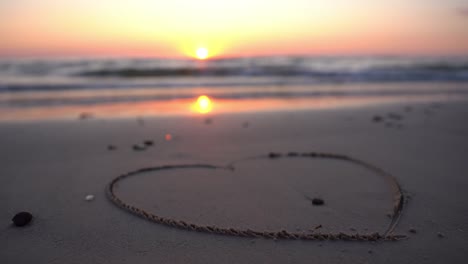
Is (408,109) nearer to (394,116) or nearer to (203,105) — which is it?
(394,116)

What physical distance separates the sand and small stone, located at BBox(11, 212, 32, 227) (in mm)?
50

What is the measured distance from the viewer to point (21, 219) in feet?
9.32

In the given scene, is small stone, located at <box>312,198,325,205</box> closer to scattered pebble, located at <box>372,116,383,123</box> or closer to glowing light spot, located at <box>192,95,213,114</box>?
scattered pebble, located at <box>372,116,383,123</box>

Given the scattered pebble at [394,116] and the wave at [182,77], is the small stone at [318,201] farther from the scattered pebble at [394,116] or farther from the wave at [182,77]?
the wave at [182,77]

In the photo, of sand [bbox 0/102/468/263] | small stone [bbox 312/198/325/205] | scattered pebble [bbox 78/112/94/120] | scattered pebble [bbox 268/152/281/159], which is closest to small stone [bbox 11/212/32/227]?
sand [bbox 0/102/468/263]

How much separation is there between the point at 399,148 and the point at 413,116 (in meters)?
3.14

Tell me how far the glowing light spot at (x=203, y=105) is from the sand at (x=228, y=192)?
2.54m

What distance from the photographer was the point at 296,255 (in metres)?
2.47

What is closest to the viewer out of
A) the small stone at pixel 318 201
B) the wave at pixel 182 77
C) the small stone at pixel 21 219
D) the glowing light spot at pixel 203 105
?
the small stone at pixel 21 219

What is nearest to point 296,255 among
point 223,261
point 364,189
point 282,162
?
point 223,261

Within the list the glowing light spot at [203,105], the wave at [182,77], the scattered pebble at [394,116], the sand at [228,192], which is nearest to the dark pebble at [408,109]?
the scattered pebble at [394,116]

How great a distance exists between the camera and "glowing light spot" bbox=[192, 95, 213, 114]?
9.15 metres

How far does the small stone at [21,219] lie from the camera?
2836 millimetres

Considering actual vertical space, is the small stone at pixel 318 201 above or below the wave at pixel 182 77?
below
